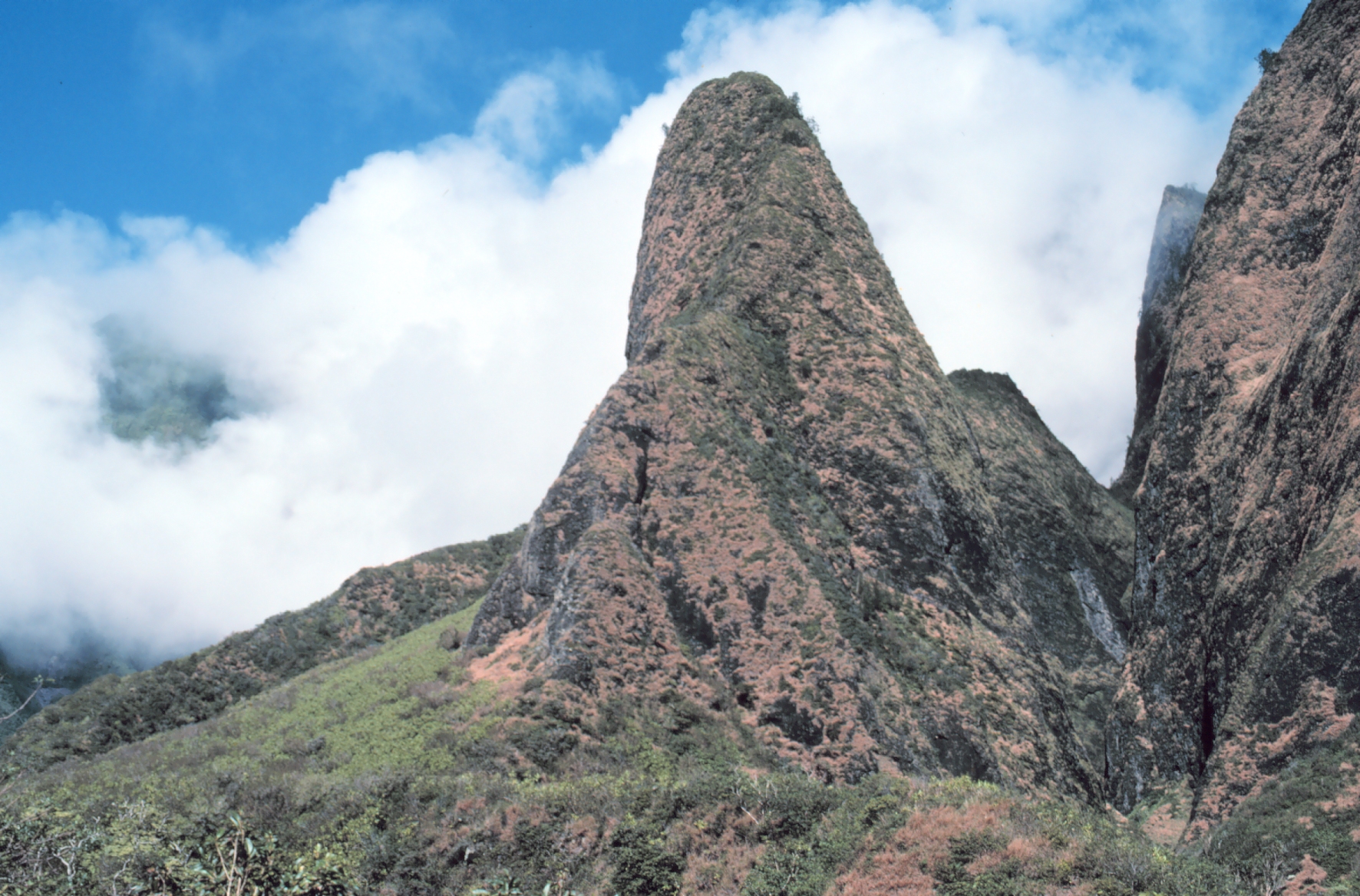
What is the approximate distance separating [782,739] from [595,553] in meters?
6.88

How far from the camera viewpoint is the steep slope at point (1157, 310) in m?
71.7

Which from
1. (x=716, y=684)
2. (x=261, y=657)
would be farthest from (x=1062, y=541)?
(x=261, y=657)

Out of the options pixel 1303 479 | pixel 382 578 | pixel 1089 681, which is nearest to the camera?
pixel 1303 479

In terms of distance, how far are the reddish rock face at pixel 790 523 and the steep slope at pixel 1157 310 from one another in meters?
40.2

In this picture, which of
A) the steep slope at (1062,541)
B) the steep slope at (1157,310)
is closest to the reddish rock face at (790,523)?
the steep slope at (1062,541)

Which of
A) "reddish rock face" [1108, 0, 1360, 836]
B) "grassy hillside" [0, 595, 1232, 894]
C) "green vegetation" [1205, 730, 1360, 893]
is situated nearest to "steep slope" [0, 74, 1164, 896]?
"grassy hillside" [0, 595, 1232, 894]

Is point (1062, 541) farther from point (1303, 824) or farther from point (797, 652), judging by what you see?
point (797, 652)

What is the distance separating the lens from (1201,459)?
1652 inches

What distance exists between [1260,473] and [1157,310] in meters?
42.7

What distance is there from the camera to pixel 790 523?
2877 cm

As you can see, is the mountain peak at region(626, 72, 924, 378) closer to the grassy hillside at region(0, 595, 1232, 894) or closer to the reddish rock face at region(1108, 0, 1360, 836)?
the reddish rock face at region(1108, 0, 1360, 836)

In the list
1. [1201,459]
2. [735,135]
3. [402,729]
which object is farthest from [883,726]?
[735,135]

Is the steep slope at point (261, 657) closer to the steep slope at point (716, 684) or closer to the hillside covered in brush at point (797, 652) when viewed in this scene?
the hillside covered in brush at point (797, 652)

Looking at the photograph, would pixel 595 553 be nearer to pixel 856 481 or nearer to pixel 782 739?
pixel 782 739
